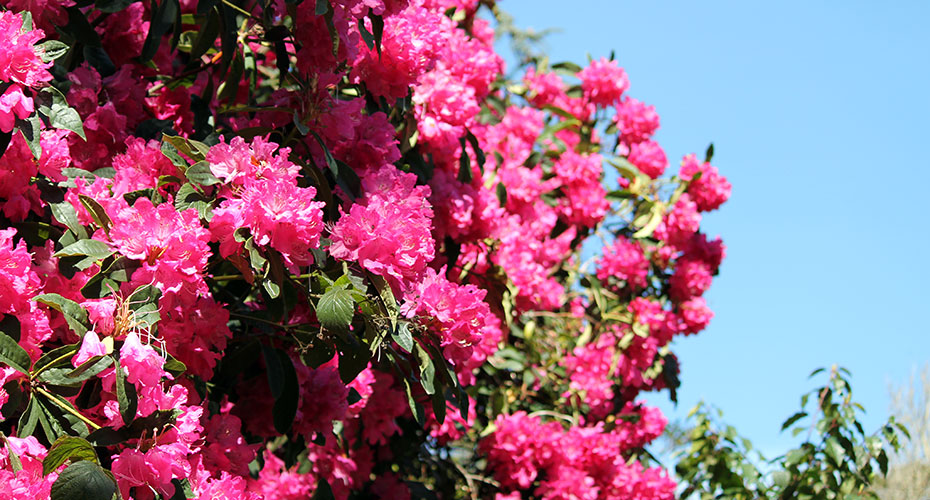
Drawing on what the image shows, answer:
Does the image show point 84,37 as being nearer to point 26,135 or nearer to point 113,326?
point 26,135

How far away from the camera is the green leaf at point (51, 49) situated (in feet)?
5.98

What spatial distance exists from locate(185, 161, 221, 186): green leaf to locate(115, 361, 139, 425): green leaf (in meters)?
0.39

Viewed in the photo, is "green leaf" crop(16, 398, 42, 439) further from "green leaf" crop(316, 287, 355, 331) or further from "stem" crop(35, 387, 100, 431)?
"green leaf" crop(316, 287, 355, 331)

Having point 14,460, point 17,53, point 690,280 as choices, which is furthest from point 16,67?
point 690,280

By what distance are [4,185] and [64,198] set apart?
125mm

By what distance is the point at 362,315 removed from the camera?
6.09 feet

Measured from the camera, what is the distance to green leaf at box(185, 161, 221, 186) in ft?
5.88

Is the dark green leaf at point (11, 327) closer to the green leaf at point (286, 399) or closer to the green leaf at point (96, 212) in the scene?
the green leaf at point (96, 212)

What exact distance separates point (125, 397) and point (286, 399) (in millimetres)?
689

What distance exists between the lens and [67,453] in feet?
4.89

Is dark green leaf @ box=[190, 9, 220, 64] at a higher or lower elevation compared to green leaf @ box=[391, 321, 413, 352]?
higher

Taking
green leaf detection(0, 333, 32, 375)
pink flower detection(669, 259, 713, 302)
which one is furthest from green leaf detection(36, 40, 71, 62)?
pink flower detection(669, 259, 713, 302)

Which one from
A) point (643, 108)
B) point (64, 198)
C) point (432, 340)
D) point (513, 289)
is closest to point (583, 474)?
point (513, 289)

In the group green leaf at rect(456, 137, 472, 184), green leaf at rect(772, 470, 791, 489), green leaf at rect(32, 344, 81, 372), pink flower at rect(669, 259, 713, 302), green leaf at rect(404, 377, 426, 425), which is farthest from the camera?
pink flower at rect(669, 259, 713, 302)
